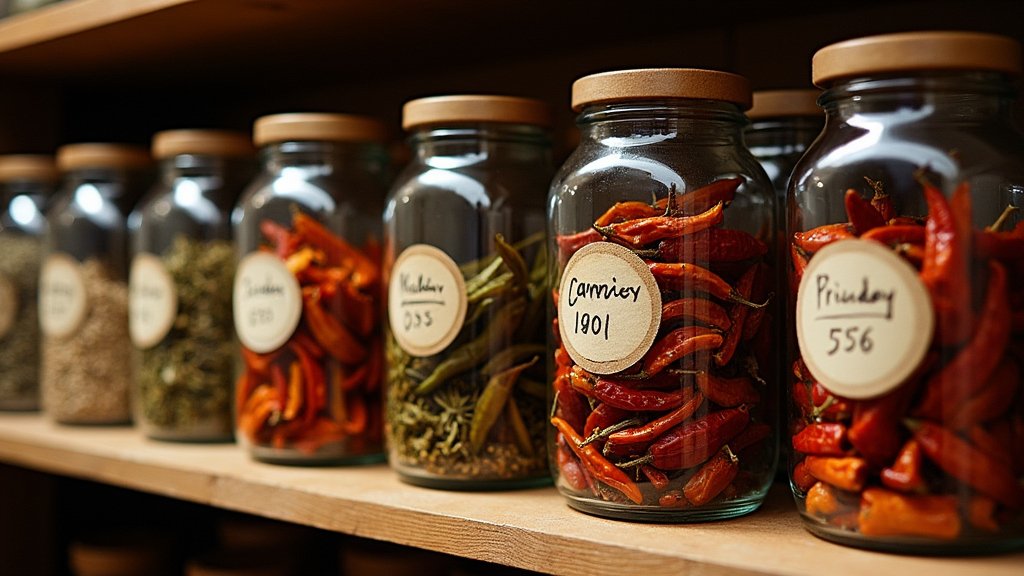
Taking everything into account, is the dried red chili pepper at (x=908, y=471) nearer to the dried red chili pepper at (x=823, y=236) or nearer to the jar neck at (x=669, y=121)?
the dried red chili pepper at (x=823, y=236)

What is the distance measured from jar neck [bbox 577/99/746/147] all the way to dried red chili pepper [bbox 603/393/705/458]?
19 cm

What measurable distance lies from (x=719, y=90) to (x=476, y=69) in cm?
57

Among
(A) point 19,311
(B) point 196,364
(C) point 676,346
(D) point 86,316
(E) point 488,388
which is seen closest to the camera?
(C) point 676,346

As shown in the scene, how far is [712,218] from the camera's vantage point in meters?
0.73

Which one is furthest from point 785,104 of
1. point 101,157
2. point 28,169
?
point 28,169

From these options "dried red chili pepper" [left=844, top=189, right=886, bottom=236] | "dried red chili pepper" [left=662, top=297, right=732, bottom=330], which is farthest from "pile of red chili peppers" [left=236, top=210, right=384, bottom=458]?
"dried red chili pepper" [left=844, top=189, right=886, bottom=236]

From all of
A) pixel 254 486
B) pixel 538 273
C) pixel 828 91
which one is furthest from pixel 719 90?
pixel 254 486

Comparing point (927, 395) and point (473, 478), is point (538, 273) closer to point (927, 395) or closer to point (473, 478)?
point (473, 478)

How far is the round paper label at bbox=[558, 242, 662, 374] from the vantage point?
712 millimetres

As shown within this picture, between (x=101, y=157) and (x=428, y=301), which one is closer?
(x=428, y=301)

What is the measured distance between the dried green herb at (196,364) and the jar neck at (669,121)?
20.5 inches

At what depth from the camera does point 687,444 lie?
2.35ft

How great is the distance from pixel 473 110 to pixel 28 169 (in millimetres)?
759

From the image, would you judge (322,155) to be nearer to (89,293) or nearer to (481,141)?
(481,141)
